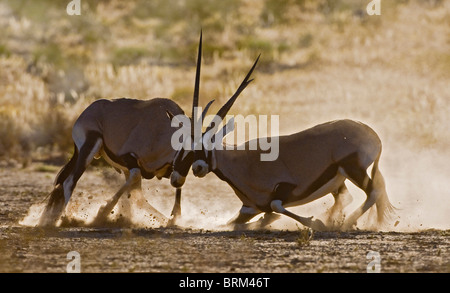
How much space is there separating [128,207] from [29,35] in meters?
23.9

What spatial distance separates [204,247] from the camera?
12172 millimetres

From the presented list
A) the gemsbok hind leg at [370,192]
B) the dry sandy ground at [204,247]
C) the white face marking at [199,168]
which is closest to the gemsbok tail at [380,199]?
the gemsbok hind leg at [370,192]

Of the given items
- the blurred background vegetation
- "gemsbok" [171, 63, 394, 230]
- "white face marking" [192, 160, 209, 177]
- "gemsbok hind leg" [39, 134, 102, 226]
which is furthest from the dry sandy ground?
the blurred background vegetation

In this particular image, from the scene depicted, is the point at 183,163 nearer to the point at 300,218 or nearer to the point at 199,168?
the point at 199,168

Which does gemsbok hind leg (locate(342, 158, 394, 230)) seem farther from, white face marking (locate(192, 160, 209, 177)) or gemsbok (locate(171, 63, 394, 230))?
white face marking (locate(192, 160, 209, 177))

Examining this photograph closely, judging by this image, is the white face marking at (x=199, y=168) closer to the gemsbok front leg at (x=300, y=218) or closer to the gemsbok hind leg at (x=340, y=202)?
the gemsbok front leg at (x=300, y=218)

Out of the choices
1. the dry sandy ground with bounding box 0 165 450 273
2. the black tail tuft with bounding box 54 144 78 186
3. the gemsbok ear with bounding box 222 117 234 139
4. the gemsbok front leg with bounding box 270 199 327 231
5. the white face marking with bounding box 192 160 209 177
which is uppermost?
the gemsbok ear with bounding box 222 117 234 139

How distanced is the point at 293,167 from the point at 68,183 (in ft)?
9.50

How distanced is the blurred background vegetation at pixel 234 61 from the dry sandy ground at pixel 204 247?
10028mm

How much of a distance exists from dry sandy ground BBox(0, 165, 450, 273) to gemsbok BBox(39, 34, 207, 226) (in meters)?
0.35

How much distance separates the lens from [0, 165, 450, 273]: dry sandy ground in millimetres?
10906

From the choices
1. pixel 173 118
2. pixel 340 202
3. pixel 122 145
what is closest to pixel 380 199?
pixel 340 202

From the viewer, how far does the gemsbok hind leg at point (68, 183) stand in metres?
14.1
